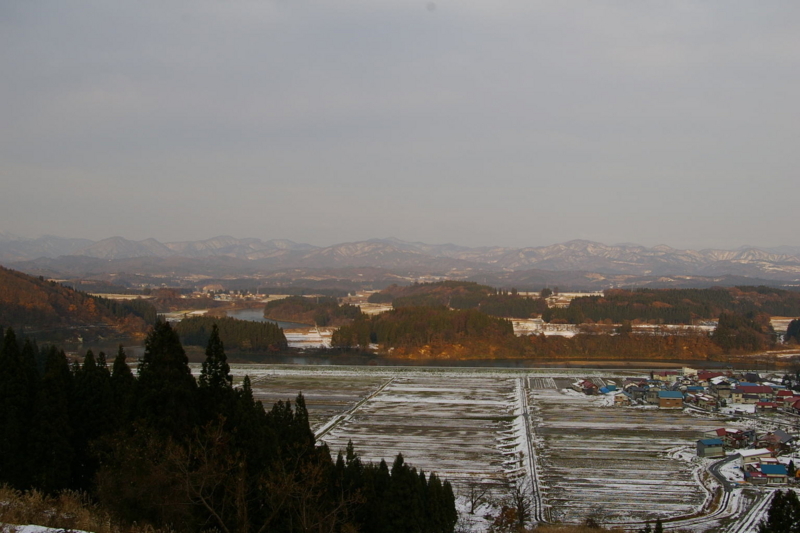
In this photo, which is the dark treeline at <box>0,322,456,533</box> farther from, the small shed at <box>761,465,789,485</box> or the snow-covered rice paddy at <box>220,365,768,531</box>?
the small shed at <box>761,465,789,485</box>

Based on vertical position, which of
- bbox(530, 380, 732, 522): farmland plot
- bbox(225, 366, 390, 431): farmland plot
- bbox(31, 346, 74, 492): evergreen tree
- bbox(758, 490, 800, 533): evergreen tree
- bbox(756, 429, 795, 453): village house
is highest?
bbox(31, 346, 74, 492): evergreen tree

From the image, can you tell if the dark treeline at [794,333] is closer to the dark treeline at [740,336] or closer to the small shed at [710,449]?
the dark treeline at [740,336]

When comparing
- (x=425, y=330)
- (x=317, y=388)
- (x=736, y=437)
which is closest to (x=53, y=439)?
(x=736, y=437)

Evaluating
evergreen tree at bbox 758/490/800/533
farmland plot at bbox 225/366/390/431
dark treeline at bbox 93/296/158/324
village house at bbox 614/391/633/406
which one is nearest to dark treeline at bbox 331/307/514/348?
farmland plot at bbox 225/366/390/431

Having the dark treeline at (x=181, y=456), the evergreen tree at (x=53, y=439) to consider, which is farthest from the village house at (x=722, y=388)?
the evergreen tree at (x=53, y=439)

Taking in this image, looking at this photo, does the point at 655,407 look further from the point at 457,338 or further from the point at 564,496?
the point at 457,338

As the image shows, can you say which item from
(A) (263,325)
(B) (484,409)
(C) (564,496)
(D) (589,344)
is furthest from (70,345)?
(C) (564,496)

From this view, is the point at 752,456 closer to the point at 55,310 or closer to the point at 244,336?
the point at 244,336
